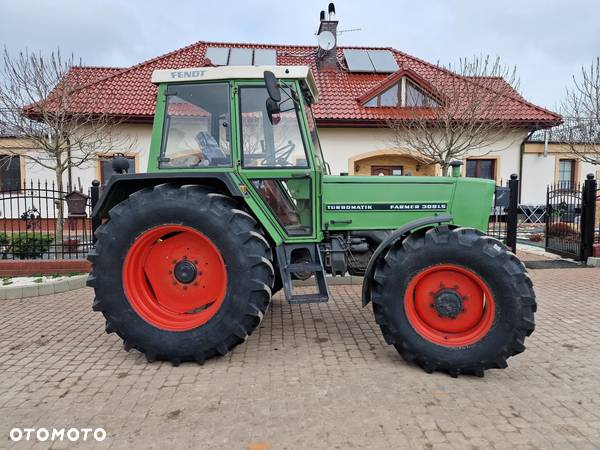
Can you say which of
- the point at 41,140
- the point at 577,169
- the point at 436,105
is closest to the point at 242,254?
the point at 41,140

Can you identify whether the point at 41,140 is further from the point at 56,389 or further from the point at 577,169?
the point at 577,169

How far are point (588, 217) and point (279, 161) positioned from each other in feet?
25.1

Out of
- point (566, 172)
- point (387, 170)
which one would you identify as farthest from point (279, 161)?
point (566, 172)

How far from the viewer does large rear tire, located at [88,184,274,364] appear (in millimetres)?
3396

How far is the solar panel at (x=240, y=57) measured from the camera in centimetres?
1432

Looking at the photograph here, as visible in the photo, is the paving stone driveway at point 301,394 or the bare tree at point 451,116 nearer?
the paving stone driveway at point 301,394

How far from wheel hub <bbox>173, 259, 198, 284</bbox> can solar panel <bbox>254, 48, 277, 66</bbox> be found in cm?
1200

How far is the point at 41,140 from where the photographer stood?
28.6 ft

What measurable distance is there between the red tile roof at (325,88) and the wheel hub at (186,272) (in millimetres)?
8564

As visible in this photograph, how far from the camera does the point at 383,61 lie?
16047 millimetres

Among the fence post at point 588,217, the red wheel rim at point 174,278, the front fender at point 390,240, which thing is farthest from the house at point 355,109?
the red wheel rim at point 174,278

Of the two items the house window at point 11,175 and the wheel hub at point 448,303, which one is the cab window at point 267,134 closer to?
the wheel hub at point 448,303

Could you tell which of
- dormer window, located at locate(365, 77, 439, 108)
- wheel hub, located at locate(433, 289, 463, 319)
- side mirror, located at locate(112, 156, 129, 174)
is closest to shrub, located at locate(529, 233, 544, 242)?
dormer window, located at locate(365, 77, 439, 108)

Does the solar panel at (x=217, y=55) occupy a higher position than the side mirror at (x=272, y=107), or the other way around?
the solar panel at (x=217, y=55)
